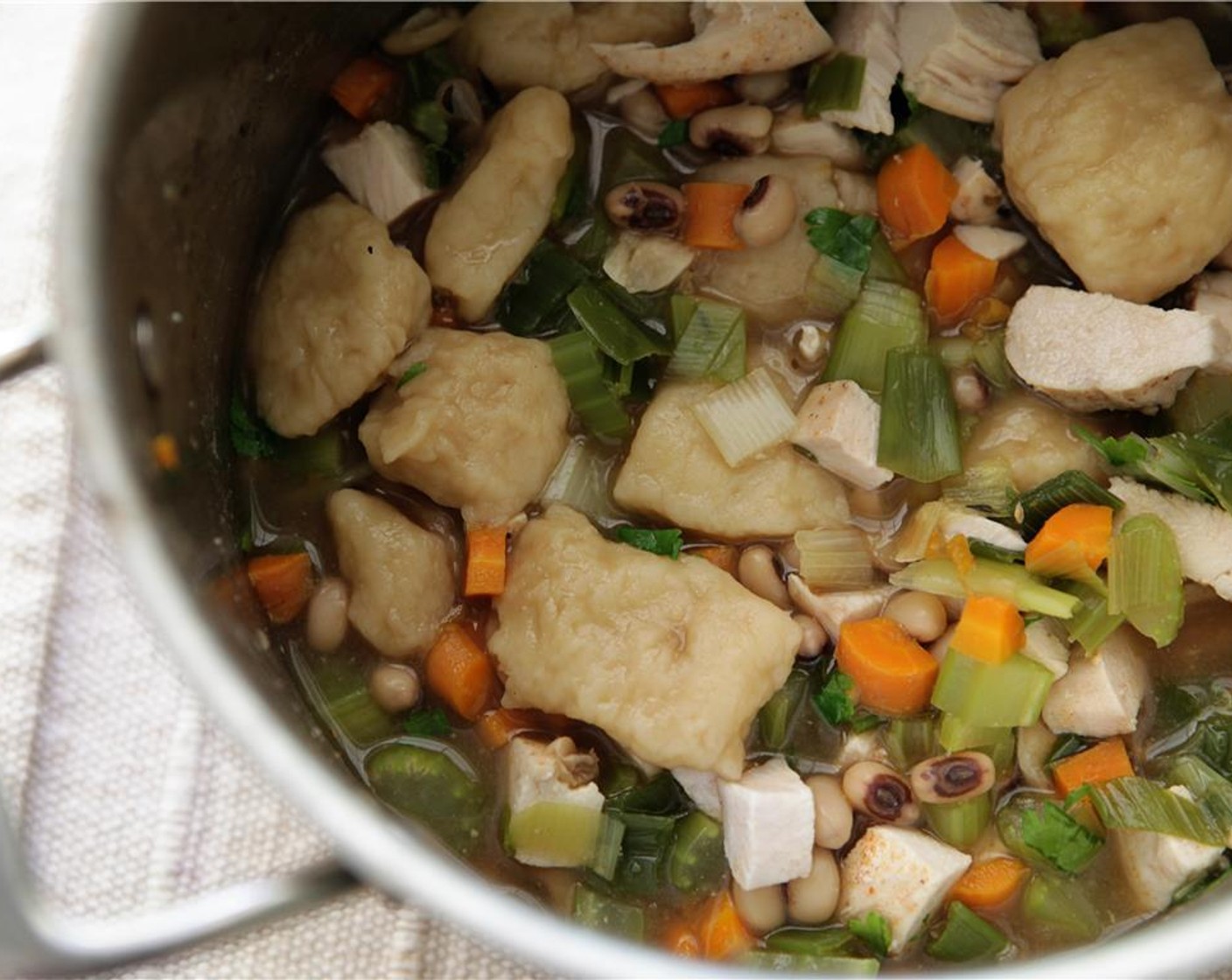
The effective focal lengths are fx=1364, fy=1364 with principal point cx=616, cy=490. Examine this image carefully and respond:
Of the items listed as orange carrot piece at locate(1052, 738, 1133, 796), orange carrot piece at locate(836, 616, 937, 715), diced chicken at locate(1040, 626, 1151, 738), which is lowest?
orange carrot piece at locate(1052, 738, 1133, 796)

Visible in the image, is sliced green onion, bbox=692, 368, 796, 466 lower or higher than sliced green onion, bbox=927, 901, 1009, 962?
higher

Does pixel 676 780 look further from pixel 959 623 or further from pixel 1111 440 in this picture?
pixel 1111 440

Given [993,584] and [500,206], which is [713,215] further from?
[993,584]

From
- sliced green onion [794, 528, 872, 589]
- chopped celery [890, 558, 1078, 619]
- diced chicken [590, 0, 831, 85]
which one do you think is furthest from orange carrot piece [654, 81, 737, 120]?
chopped celery [890, 558, 1078, 619]

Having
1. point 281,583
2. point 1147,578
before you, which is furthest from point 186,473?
point 1147,578

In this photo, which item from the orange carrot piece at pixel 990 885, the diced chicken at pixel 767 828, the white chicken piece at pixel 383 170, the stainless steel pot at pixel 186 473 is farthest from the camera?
the white chicken piece at pixel 383 170

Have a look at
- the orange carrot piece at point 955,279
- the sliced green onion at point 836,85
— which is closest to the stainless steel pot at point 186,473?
the sliced green onion at point 836,85

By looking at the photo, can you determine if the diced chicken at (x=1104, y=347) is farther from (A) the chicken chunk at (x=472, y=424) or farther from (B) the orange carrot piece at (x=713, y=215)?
(A) the chicken chunk at (x=472, y=424)

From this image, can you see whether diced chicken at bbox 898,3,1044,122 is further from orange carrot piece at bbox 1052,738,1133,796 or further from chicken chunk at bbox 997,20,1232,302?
orange carrot piece at bbox 1052,738,1133,796
